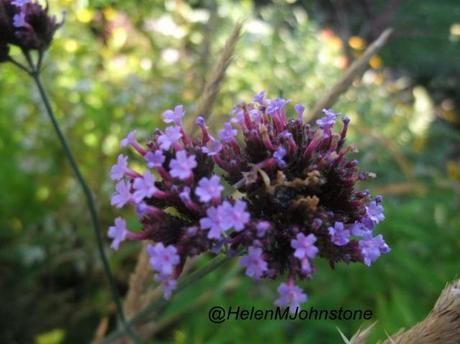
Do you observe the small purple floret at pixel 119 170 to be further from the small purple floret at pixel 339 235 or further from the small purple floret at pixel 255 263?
the small purple floret at pixel 339 235

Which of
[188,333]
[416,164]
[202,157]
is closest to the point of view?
[202,157]

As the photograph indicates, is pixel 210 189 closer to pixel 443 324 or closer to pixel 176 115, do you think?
pixel 176 115

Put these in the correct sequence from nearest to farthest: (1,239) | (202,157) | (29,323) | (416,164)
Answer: (202,157)
(29,323)
(1,239)
(416,164)

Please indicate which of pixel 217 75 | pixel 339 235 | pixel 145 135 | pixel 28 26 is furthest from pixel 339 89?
pixel 145 135

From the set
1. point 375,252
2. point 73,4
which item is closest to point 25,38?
point 375,252

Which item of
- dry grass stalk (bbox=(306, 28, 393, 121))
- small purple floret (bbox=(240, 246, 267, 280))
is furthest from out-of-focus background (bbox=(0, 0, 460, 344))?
small purple floret (bbox=(240, 246, 267, 280))

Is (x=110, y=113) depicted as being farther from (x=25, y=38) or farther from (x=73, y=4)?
(x=25, y=38)
